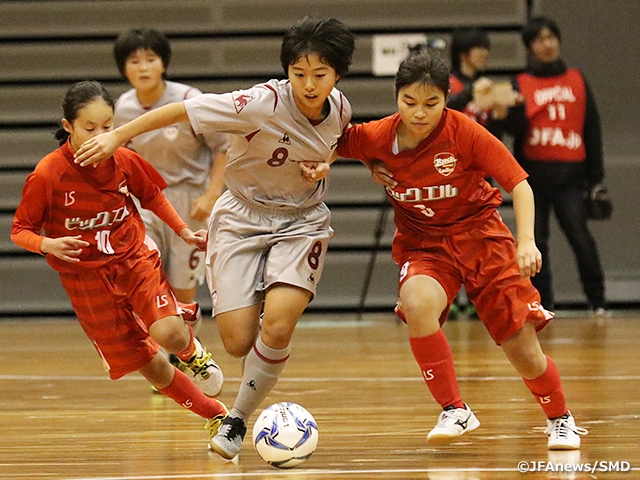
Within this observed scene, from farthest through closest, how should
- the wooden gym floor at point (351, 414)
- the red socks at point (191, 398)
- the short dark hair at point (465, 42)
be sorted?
the short dark hair at point (465, 42), the red socks at point (191, 398), the wooden gym floor at point (351, 414)

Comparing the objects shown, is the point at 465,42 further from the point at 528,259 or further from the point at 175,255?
the point at 528,259

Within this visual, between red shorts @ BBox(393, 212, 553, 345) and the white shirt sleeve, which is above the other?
the white shirt sleeve

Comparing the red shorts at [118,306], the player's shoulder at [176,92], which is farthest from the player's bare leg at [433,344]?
the player's shoulder at [176,92]

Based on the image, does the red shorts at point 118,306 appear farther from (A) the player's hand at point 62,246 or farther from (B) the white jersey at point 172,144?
(B) the white jersey at point 172,144

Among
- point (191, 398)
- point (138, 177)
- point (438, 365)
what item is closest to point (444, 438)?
point (438, 365)

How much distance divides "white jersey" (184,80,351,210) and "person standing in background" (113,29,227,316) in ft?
4.86

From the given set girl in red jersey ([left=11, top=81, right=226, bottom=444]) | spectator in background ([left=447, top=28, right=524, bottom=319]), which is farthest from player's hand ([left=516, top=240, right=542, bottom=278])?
spectator in background ([left=447, top=28, right=524, bottom=319])

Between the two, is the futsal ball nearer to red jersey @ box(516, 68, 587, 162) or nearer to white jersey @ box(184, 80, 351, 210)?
white jersey @ box(184, 80, 351, 210)

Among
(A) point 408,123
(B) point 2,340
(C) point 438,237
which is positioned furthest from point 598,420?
(B) point 2,340

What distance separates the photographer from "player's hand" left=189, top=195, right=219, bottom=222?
195 inches

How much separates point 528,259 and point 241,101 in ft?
3.35

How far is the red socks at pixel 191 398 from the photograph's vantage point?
12.0 ft

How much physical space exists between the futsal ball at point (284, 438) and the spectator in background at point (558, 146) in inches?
186

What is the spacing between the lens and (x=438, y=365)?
11.1 feet
